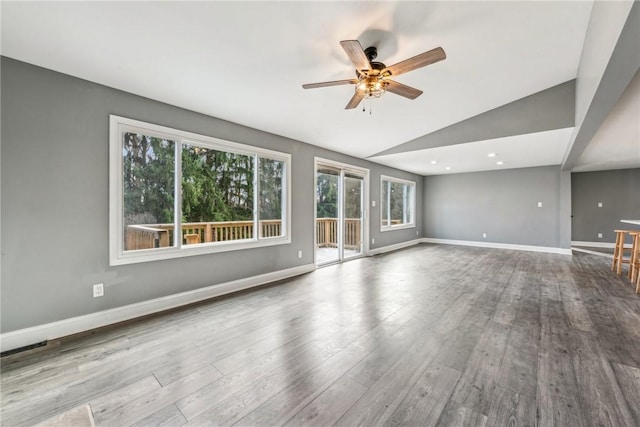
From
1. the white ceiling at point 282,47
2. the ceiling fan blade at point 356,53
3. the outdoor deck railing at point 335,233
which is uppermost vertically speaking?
the white ceiling at point 282,47

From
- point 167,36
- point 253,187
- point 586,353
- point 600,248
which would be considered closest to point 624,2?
point 586,353

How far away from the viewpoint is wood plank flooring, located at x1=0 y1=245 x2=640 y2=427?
155cm

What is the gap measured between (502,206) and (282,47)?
25.9 ft

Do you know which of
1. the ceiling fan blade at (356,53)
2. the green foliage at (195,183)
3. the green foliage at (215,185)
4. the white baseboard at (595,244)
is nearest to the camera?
the ceiling fan blade at (356,53)

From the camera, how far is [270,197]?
434 cm

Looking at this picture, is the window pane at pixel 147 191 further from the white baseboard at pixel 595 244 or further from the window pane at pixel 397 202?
the white baseboard at pixel 595 244

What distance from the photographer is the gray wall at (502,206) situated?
22.9 feet

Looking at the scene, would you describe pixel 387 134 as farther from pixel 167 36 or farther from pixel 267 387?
pixel 267 387

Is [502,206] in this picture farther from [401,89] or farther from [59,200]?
[59,200]

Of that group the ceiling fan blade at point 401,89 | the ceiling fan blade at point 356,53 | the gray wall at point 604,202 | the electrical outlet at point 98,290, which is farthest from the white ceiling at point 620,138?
the electrical outlet at point 98,290

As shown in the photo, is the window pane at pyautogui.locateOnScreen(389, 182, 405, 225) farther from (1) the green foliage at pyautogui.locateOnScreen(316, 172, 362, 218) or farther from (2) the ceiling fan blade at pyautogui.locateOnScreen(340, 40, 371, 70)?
(2) the ceiling fan blade at pyautogui.locateOnScreen(340, 40, 371, 70)

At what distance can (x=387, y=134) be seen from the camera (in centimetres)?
485

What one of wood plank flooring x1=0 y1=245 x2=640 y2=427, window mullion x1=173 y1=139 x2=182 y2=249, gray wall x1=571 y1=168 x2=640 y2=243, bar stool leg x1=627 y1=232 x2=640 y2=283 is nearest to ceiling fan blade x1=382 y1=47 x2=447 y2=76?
wood plank flooring x1=0 y1=245 x2=640 y2=427

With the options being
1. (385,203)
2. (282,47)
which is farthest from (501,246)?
(282,47)
